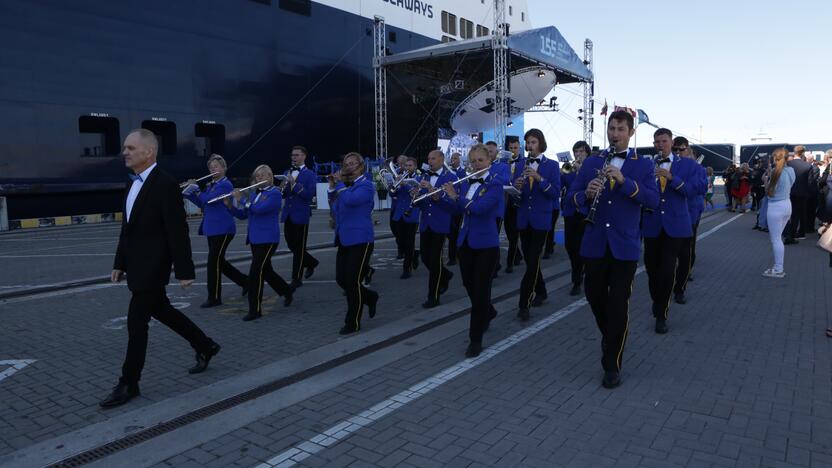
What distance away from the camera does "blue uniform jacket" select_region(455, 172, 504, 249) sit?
5.22 meters

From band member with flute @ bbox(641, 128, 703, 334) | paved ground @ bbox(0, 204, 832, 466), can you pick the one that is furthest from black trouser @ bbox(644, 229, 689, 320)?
paved ground @ bbox(0, 204, 832, 466)

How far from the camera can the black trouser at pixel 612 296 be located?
4348mm

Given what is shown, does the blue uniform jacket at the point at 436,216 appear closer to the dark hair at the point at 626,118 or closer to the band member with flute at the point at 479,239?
the band member with flute at the point at 479,239

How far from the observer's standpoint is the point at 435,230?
789 cm

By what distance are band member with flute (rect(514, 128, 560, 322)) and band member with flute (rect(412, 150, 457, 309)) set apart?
0.93m

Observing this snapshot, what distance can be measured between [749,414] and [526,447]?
1580 millimetres

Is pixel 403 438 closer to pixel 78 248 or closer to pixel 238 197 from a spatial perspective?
pixel 238 197

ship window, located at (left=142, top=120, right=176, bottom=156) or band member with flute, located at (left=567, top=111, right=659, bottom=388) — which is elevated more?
ship window, located at (left=142, top=120, right=176, bottom=156)

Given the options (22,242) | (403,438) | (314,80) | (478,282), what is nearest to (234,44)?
(314,80)

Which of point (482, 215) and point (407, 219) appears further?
point (407, 219)

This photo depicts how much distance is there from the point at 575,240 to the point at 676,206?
187 centimetres

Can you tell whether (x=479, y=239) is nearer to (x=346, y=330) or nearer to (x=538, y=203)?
(x=346, y=330)

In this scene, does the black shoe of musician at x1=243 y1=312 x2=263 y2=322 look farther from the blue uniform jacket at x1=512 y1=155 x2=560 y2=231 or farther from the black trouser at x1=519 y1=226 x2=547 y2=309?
the blue uniform jacket at x1=512 y1=155 x2=560 y2=231

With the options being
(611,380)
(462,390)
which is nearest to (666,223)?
(611,380)
